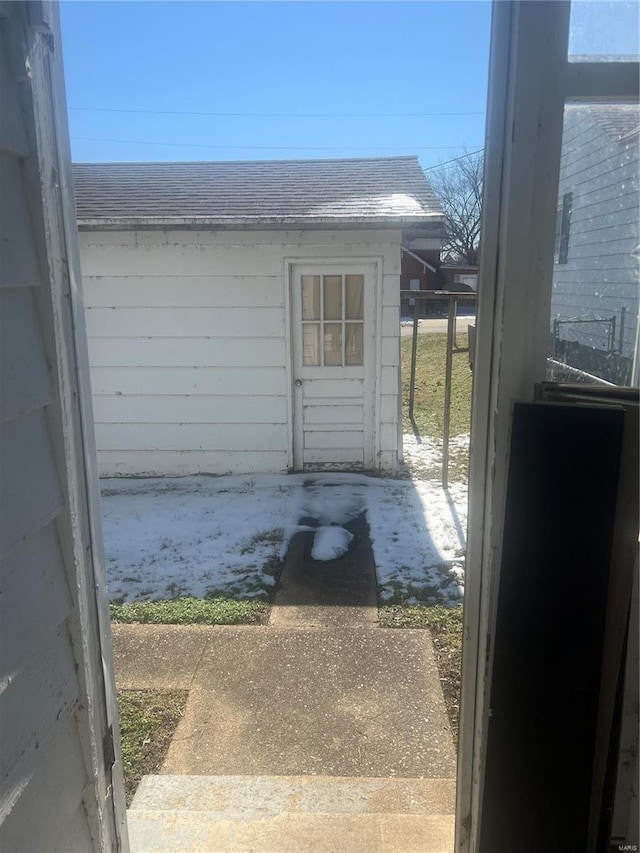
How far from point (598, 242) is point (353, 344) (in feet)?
16.0

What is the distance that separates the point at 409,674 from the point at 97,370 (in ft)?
14.7

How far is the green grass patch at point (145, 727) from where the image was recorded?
93.0 inches

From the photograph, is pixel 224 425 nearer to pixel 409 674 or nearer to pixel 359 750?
pixel 409 674

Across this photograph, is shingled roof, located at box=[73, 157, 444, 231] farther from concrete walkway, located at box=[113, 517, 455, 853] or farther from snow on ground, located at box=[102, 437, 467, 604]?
concrete walkway, located at box=[113, 517, 455, 853]

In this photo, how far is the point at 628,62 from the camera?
1.04 meters

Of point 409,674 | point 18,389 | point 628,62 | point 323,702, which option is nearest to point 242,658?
point 323,702

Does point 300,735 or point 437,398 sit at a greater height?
point 437,398

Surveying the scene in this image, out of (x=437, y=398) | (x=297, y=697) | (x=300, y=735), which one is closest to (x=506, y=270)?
(x=300, y=735)

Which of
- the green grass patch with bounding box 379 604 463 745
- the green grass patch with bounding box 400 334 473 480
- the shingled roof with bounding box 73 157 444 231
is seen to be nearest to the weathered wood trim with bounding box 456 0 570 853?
the green grass patch with bounding box 379 604 463 745

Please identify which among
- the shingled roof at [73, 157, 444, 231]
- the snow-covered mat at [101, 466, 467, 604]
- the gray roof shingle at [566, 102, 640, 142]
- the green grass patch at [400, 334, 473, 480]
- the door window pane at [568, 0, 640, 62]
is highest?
the shingled roof at [73, 157, 444, 231]

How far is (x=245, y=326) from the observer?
19.5ft

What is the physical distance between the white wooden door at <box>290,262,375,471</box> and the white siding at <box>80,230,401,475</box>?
0.05 meters

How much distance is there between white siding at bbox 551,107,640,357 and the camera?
109 centimetres

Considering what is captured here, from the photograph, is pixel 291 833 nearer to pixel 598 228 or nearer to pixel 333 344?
pixel 598 228
